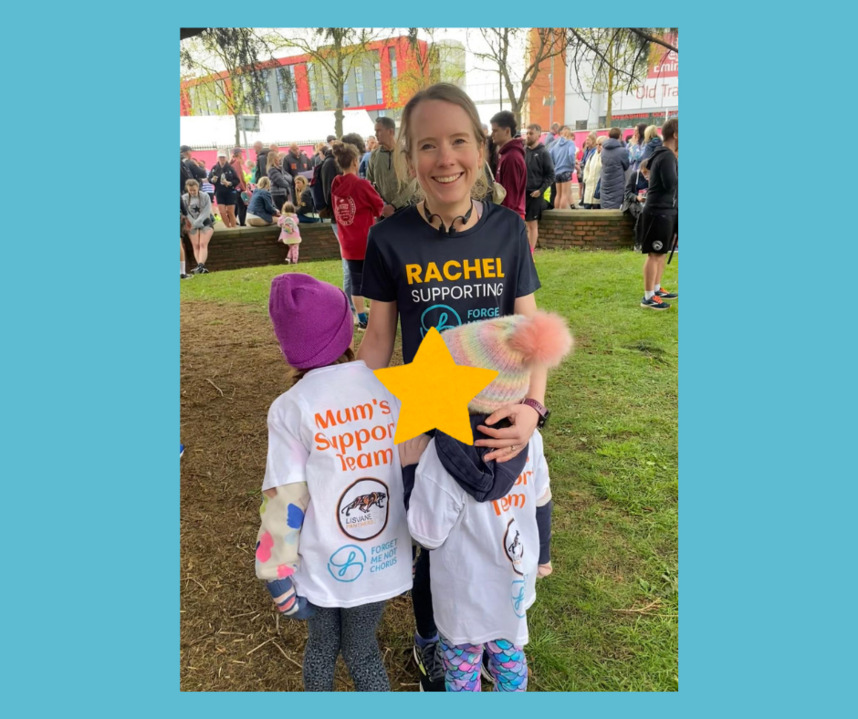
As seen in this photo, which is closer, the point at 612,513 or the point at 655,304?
the point at 612,513

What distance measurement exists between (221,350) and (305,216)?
4881 mm

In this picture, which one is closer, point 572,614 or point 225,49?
point 572,614

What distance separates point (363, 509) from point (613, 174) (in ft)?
29.3

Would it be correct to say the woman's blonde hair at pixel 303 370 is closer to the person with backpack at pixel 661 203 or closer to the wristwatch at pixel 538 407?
the wristwatch at pixel 538 407

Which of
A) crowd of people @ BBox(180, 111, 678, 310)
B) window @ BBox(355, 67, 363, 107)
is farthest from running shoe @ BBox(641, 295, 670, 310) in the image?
window @ BBox(355, 67, 363, 107)

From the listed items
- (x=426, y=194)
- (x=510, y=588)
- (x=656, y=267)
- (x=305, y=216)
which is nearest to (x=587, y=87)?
(x=656, y=267)

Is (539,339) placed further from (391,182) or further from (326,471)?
(391,182)

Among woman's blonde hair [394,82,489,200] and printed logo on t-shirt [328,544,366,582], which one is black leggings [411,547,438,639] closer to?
printed logo on t-shirt [328,544,366,582]

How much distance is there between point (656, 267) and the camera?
5.54 metres

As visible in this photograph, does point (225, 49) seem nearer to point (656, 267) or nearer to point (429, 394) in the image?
point (429, 394)

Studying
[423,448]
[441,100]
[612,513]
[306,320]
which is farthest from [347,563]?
[612,513]

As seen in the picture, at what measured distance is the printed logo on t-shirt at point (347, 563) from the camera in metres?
1.40

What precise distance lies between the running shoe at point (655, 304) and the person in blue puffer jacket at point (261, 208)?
599 centimetres

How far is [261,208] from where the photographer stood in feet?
30.0
